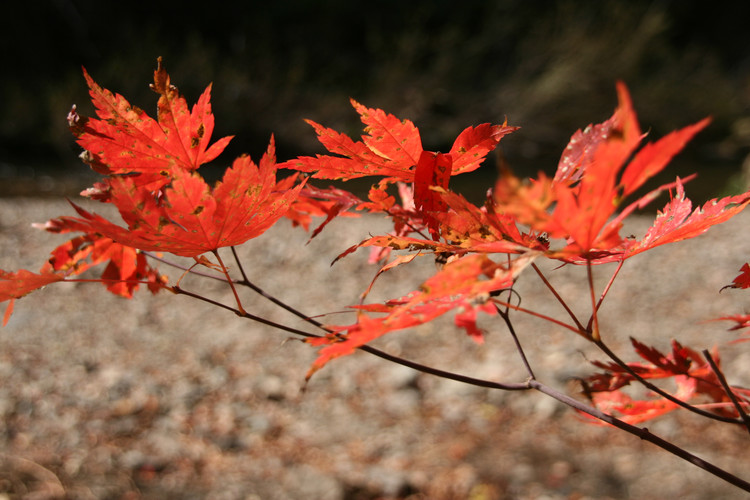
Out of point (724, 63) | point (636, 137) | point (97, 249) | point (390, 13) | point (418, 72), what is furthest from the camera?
point (724, 63)

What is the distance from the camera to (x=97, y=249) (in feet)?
1.40

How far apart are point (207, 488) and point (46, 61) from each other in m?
6.09

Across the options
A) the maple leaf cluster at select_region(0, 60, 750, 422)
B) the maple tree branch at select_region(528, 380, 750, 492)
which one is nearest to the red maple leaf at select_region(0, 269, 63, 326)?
the maple leaf cluster at select_region(0, 60, 750, 422)

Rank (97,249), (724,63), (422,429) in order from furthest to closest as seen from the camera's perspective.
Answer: (724,63) → (422,429) → (97,249)

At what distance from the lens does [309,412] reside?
5.99ft

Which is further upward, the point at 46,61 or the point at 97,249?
the point at 46,61

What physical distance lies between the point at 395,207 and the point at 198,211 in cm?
13

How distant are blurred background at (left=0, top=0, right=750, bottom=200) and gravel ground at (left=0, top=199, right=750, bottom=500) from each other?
266 cm

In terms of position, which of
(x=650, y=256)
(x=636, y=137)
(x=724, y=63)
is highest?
(x=724, y=63)

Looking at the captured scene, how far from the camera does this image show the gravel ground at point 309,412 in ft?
4.92

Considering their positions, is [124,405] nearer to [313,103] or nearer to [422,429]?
[422,429]

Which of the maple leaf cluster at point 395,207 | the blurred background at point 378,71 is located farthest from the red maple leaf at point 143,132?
the blurred background at point 378,71

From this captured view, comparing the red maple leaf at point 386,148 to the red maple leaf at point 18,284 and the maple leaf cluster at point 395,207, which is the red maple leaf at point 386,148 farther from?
the red maple leaf at point 18,284

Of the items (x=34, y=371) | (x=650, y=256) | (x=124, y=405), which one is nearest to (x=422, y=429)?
(x=124, y=405)
